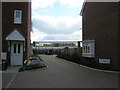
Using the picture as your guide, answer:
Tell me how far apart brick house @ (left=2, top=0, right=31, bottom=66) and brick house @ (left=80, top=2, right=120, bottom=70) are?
24.1 ft

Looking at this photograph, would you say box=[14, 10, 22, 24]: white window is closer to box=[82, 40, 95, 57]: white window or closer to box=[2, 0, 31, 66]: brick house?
box=[2, 0, 31, 66]: brick house

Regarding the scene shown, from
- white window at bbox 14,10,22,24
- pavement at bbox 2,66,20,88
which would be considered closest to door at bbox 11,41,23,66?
white window at bbox 14,10,22,24

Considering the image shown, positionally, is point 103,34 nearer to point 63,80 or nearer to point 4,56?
point 4,56

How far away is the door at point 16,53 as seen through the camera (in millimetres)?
24078

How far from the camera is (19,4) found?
24734 millimetres

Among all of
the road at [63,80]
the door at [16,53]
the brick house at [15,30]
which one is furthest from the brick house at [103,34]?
the door at [16,53]

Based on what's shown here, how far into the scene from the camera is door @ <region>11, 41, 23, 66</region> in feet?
79.0

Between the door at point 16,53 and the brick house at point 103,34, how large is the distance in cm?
761

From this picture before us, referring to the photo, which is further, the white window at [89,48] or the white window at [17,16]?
the white window at [89,48]

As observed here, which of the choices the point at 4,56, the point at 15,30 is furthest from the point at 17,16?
the point at 4,56

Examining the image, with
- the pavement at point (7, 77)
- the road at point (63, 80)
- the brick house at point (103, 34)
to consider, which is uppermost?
the brick house at point (103, 34)

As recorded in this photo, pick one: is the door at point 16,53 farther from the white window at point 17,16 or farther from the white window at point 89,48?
the white window at point 89,48

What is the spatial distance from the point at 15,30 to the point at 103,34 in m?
8.54

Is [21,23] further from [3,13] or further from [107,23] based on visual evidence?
[107,23]
